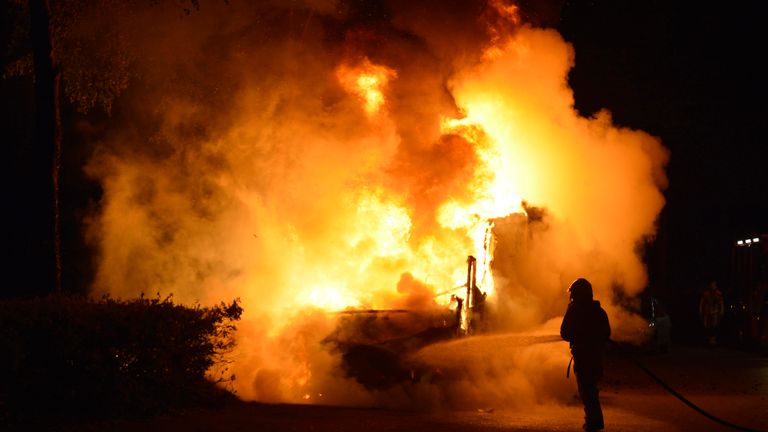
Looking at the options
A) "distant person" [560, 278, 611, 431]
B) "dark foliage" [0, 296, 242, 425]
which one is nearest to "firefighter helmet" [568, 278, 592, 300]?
"distant person" [560, 278, 611, 431]

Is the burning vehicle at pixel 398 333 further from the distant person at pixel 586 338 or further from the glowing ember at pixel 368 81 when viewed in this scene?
the glowing ember at pixel 368 81

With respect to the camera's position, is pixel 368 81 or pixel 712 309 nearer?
pixel 368 81

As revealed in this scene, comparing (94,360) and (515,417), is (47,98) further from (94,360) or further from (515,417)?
(515,417)

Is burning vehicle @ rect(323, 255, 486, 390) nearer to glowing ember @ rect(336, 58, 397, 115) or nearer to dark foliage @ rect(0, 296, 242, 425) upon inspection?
dark foliage @ rect(0, 296, 242, 425)

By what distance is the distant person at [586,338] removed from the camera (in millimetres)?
9633

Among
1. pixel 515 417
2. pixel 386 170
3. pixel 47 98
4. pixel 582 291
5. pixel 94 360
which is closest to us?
pixel 94 360

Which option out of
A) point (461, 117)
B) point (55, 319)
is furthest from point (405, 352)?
point (55, 319)

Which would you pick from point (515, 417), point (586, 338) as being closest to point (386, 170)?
point (515, 417)

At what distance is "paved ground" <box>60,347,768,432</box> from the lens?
9336 millimetres

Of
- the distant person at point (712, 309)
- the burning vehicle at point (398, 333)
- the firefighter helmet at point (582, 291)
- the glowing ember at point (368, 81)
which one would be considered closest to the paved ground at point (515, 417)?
the firefighter helmet at point (582, 291)

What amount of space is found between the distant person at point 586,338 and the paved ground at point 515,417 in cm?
46

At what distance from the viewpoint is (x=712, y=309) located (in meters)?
22.8

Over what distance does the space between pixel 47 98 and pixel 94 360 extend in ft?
16.8

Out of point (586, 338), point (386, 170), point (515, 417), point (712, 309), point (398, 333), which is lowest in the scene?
point (515, 417)
